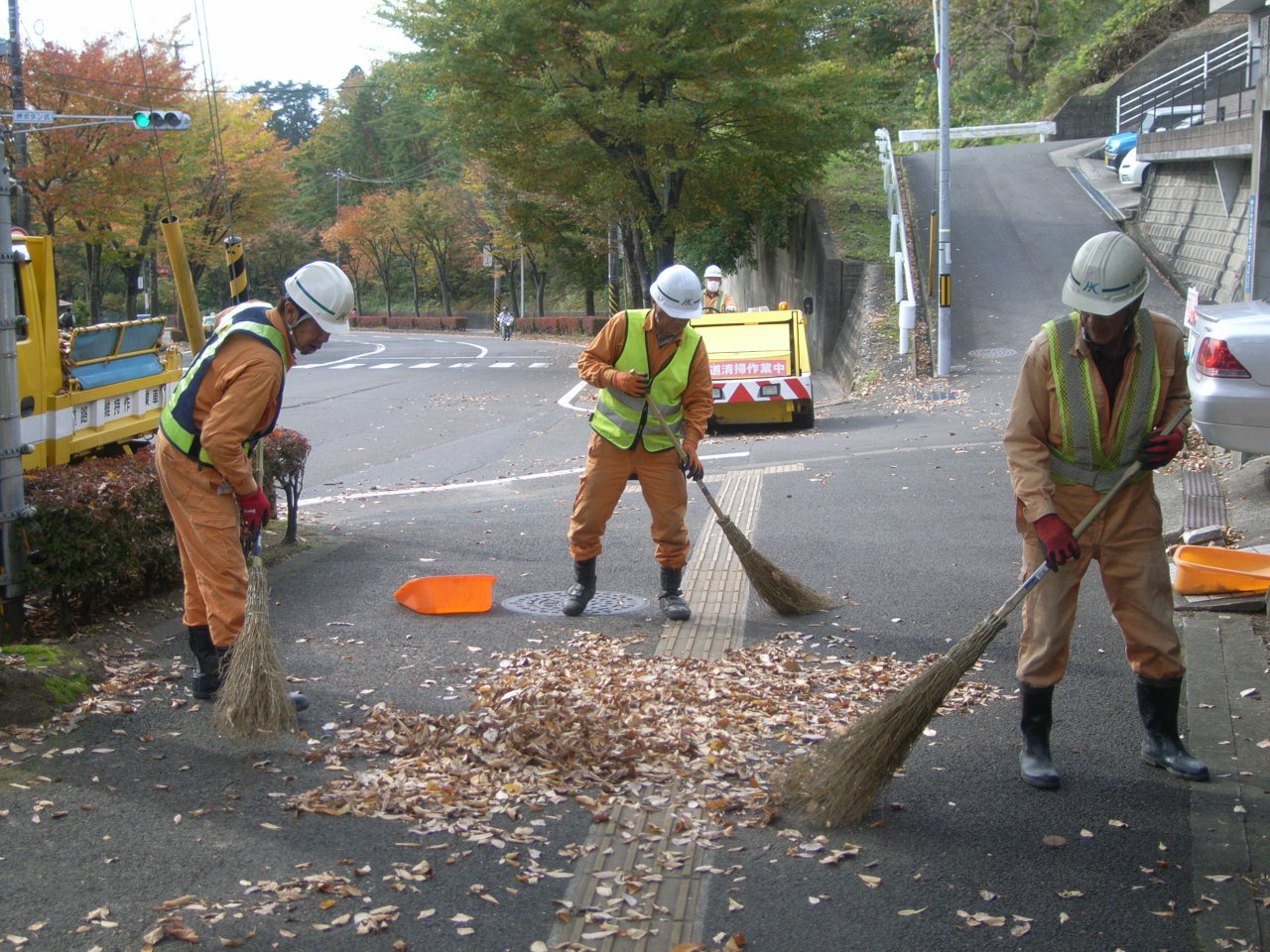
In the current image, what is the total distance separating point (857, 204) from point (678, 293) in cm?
2349

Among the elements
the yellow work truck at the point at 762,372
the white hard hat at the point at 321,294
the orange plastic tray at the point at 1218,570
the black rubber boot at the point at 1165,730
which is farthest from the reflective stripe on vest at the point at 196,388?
the yellow work truck at the point at 762,372

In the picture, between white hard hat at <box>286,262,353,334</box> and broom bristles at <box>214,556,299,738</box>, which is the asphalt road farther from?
white hard hat at <box>286,262,353,334</box>

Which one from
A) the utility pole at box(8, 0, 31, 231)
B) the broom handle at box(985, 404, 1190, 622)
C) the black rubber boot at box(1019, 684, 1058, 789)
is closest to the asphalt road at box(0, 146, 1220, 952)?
the black rubber boot at box(1019, 684, 1058, 789)

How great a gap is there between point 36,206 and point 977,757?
27.0 meters

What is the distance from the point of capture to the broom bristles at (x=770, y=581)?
251 inches

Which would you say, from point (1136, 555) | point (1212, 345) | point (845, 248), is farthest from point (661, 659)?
point (845, 248)

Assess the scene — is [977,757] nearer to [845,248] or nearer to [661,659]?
[661,659]

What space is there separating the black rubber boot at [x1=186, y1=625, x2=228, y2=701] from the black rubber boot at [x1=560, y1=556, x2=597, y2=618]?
1.98 meters

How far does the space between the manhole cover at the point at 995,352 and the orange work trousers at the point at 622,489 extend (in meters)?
13.1

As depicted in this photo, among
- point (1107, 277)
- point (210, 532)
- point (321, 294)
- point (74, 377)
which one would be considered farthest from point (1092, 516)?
point (74, 377)

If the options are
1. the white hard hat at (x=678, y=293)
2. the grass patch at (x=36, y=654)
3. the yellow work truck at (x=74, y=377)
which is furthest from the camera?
the yellow work truck at (x=74, y=377)

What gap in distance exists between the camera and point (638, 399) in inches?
243

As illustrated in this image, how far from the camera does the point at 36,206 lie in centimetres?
2634

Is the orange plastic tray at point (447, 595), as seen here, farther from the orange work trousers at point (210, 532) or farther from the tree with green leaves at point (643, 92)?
the tree with green leaves at point (643, 92)
